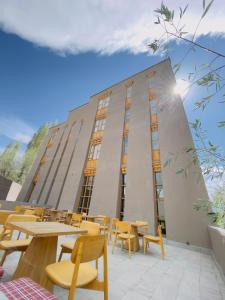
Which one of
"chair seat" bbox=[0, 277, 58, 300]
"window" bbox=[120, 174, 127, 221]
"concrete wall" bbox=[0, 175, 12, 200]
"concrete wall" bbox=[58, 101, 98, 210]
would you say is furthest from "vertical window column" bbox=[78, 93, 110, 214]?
"concrete wall" bbox=[0, 175, 12, 200]

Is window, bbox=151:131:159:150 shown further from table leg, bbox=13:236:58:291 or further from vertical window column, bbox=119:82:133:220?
table leg, bbox=13:236:58:291

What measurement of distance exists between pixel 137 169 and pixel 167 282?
5.73m

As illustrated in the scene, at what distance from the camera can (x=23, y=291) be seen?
882 mm

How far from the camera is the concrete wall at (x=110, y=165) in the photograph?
818 centimetres

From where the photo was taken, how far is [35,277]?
5.33ft

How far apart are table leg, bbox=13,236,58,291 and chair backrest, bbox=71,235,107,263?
2.92 feet

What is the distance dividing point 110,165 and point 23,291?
27.3ft

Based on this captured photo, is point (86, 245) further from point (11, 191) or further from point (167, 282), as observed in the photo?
point (11, 191)

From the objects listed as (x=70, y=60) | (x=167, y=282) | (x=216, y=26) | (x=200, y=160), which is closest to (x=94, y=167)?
(x=70, y=60)

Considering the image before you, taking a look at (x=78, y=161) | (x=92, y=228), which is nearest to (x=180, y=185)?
(x=92, y=228)

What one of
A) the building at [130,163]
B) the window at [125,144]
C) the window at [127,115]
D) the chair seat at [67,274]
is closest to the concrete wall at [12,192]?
the building at [130,163]

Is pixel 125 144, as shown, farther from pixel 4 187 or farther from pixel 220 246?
pixel 4 187

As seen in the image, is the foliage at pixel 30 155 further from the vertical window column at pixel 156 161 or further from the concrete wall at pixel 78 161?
the vertical window column at pixel 156 161

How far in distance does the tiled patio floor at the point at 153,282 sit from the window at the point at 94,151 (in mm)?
7602
